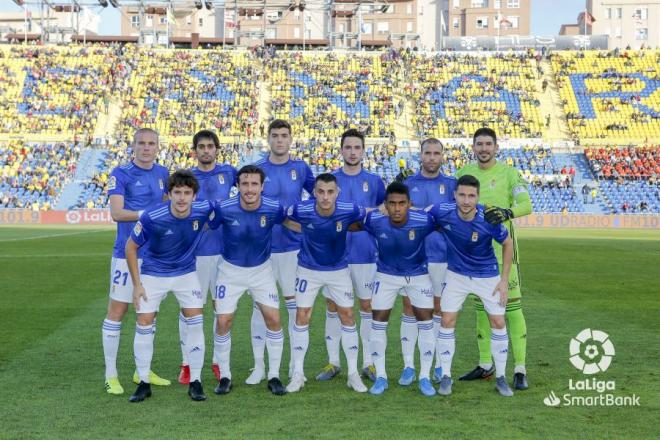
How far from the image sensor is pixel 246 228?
7.68 metres

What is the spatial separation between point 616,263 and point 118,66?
1825 inches

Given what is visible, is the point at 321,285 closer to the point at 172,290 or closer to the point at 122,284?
the point at 172,290

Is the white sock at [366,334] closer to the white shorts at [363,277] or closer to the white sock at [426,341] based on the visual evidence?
the white shorts at [363,277]

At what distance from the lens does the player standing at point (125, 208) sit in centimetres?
778

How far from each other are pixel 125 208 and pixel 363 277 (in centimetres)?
258

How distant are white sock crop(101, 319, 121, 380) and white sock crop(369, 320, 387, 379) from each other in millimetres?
2513

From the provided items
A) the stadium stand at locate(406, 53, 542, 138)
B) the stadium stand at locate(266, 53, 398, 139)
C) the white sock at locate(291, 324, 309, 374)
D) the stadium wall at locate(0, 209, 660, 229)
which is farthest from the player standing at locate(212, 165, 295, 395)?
the stadium stand at locate(406, 53, 542, 138)

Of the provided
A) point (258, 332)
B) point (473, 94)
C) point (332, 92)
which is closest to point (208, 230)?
point (258, 332)

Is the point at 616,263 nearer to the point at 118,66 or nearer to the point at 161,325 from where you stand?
the point at 161,325

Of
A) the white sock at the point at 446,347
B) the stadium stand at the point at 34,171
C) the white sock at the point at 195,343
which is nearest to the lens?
the white sock at the point at 195,343

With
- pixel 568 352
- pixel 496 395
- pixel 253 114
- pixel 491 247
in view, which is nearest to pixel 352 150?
pixel 491 247

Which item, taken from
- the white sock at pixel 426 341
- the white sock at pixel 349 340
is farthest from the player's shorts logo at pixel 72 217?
the white sock at pixel 426 341

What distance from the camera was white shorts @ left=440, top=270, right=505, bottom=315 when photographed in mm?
7762

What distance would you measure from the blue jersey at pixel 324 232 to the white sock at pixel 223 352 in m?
1.09
